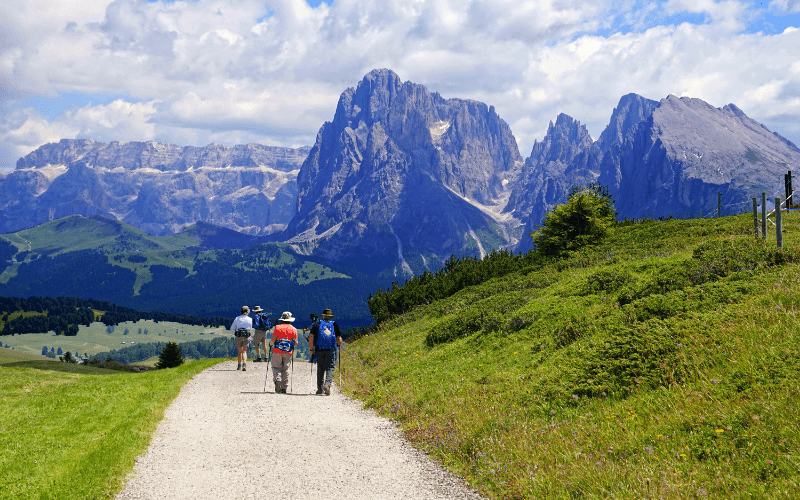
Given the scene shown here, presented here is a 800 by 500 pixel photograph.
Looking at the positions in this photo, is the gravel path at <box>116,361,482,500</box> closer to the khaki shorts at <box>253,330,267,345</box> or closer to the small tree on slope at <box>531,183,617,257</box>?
the khaki shorts at <box>253,330,267,345</box>

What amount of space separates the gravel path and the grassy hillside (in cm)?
86

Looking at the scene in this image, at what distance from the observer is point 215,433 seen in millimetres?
12961

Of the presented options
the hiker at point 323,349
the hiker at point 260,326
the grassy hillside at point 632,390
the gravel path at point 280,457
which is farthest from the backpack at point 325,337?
the hiker at point 260,326

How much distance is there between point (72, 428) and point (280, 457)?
5.49 metres

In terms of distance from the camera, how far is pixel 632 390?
10.7 meters

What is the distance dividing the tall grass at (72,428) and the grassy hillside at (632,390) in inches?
258

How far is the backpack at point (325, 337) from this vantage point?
19.6 metres

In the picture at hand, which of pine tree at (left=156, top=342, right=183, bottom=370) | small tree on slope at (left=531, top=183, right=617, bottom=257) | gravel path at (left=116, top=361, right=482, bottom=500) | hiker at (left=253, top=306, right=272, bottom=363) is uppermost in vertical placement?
small tree on slope at (left=531, top=183, right=617, bottom=257)

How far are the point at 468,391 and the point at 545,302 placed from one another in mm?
8168

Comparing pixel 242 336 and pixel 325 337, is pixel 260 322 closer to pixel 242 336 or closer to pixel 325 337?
pixel 242 336

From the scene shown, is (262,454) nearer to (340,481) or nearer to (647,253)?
(340,481)

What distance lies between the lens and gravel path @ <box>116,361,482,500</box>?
9.09 metres

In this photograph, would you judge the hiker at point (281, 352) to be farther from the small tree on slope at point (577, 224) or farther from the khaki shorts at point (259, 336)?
the small tree on slope at point (577, 224)

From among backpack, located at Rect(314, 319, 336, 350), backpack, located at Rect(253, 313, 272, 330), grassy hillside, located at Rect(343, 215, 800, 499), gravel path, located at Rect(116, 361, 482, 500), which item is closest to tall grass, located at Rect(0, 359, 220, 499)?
gravel path, located at Rect(116, 361, 482, 500)
